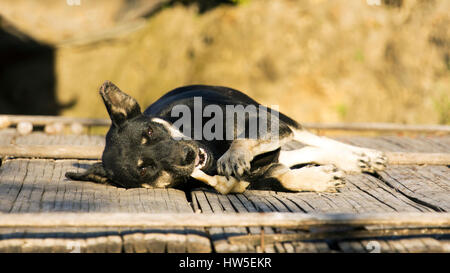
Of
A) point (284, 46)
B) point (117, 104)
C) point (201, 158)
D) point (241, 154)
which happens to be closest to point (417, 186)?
point (241, 154)

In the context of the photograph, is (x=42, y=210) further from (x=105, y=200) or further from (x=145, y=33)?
(x=145, y=33)

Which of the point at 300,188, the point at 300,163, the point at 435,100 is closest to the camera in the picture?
the point at 300,188

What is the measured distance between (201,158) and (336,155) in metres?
1.30

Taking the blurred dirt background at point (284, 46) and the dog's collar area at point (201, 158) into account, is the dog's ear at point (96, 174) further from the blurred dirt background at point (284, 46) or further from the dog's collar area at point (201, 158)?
the blurred dirt background at point (284, 46)

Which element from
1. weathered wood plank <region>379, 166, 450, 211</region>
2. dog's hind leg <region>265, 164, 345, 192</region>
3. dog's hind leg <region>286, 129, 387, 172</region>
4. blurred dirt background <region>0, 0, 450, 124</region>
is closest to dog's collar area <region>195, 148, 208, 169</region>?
dog's hind leg <region>265, 164, 345, 192</region>

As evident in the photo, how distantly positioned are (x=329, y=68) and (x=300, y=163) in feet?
19.3

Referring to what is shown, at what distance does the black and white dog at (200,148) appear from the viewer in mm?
3727

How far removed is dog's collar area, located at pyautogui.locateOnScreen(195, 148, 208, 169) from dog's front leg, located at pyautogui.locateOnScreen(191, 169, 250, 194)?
10 centimetres

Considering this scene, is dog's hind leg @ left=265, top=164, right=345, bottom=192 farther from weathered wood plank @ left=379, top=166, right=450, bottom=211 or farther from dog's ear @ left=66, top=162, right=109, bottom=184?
dog's ear @ left=66, top=162, right=109, bottom=184

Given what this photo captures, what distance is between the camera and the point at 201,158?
13.0 feet

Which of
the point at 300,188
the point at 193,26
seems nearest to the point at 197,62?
the point at 193,26

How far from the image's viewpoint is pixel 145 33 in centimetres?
1083

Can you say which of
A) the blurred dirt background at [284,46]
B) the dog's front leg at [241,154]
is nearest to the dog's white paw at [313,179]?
the dog's front leg at [241,154]

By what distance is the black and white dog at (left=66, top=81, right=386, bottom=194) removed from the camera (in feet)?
12.2
